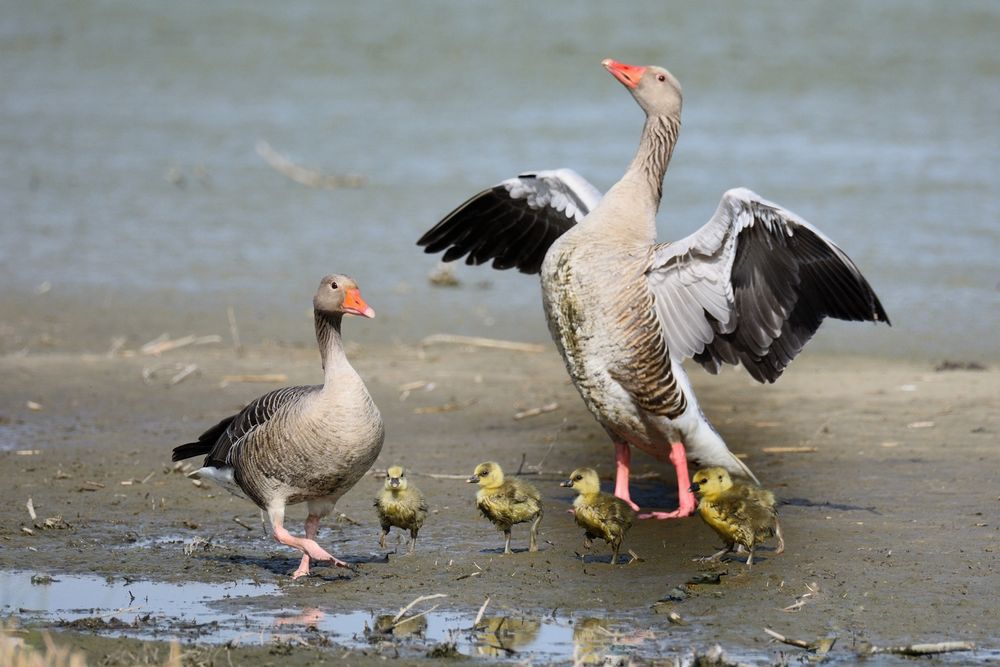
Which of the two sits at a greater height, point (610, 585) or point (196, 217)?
point (610, 585)

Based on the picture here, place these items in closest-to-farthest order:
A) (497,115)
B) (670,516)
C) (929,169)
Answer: (670,516) → (929,169) → (497,115)

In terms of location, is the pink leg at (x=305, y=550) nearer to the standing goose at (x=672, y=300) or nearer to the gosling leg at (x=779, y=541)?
the standing goose at (x=672, y=300)

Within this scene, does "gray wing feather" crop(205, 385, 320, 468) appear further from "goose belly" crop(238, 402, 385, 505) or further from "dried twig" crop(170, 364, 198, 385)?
"dried twig" crop(170, 364, 198, 385)

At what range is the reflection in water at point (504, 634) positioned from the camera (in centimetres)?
599

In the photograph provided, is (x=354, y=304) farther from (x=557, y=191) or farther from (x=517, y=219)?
(x=517, y=219)

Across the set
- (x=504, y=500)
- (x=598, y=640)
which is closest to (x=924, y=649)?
(x=598, y=640)

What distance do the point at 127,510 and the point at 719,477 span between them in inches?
134

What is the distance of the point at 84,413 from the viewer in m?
10.6

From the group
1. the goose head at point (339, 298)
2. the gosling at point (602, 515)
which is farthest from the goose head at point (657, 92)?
the gosling at point (602, 515)

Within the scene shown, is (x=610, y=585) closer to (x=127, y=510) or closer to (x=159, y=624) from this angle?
(x=159, y=624)

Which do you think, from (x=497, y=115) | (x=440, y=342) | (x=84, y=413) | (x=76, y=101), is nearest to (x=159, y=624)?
(x=84, y=413)

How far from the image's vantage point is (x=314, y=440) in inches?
282

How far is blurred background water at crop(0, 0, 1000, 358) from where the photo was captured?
14664mm

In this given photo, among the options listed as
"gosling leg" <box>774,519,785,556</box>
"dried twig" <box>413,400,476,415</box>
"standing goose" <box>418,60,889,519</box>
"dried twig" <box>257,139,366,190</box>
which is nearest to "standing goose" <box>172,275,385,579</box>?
"standing goose" <box>418,60,889,519</box>
